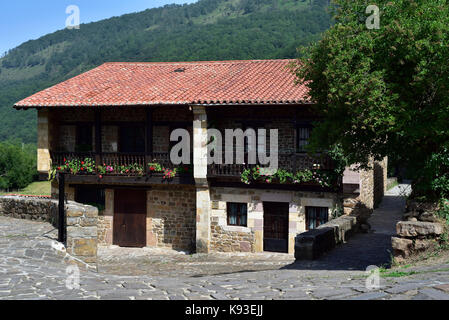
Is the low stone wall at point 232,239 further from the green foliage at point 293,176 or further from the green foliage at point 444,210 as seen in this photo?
the green foliage at point 444,210

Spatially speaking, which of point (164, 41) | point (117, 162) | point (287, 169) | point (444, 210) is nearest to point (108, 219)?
point (117, 162)

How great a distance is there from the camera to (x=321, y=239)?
11445 mm

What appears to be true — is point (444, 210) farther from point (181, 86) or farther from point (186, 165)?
point (181, 86)

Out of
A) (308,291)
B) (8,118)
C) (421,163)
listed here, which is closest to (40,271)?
(308,291)

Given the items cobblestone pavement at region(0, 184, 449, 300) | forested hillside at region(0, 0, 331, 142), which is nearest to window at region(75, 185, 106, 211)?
cobblestone pavement at region(0, 184, 449, 300)

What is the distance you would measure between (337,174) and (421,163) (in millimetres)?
5826

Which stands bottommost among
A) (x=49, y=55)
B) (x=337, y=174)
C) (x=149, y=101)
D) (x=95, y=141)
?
(x=337, y=174)

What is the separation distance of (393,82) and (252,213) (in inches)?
332

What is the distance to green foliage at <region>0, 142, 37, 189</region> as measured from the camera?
5328 centimetres

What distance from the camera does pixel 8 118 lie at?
8394cm

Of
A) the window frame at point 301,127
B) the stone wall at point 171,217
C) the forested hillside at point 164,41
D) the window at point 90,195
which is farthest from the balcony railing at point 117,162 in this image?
the forested hillside at point 164,41
